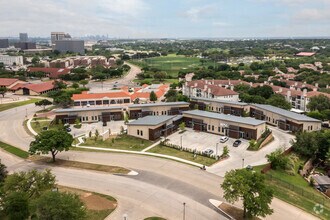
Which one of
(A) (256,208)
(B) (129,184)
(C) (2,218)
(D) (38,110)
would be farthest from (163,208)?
(D) (38,110)

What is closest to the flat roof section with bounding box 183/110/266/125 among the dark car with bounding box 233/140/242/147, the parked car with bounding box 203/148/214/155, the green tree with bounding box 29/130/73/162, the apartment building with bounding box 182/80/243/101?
the dark car with bounding box 233/140/242/147

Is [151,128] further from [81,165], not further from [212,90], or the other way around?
[212,90]

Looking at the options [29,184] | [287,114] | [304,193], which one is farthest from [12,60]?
[304,193]

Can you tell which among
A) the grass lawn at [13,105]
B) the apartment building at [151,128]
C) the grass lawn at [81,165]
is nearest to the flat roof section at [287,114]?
the apartment building at [151,128]

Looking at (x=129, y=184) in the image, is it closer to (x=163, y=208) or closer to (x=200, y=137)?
(x=163, y=208)

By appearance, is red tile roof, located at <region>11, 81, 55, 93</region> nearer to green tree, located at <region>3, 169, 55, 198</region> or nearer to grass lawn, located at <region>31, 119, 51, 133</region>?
grass lawn, located at <region>31, 119, 51, 133</region>

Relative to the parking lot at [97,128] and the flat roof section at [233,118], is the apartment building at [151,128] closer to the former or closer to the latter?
the parking lot at [97,128]
